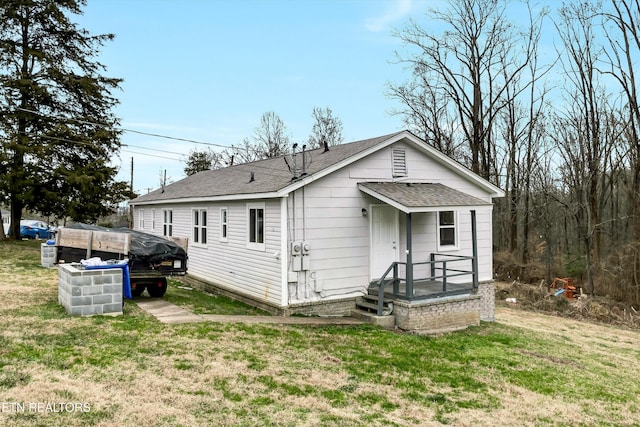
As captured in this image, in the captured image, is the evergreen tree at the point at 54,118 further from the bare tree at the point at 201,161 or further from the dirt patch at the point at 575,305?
the dirt patch at the point at 575,305

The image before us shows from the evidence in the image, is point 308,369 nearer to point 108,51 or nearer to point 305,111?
point 108,51

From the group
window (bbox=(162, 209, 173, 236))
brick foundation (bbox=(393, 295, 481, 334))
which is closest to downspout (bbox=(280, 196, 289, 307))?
brick foundation (bbox=(393, 295, 481, 334))

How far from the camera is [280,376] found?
19.9 feet

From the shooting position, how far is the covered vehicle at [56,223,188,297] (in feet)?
32.4

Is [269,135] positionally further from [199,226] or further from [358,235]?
[358,235]

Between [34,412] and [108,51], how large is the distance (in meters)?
23.9

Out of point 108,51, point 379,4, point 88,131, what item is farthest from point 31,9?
point 379,4

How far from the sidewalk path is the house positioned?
42cm

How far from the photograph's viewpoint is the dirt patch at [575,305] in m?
16.5

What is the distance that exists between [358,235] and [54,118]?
1817 cm

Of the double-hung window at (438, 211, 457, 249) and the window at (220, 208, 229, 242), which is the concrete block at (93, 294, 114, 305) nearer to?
the window at (220, 208, 229, 242)

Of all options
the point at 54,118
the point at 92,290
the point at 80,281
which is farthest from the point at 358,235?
the point at 54,118

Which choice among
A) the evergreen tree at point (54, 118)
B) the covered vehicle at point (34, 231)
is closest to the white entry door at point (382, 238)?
the evergreen tree at point (54, 118)

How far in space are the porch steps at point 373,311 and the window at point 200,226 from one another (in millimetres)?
5537
